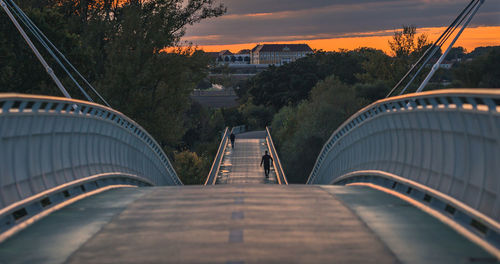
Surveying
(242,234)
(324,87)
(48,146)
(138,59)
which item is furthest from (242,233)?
(324,87)

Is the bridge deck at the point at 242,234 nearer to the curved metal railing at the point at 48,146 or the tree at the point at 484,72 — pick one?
the curved metal railing at the point at 48,146

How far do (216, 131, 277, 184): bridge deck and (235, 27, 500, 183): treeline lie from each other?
2.84m

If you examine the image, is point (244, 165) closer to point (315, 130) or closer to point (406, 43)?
point (315, 130)

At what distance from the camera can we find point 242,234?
8180mm

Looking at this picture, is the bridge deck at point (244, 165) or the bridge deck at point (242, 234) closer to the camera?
the bridge deck at point (242, 234)

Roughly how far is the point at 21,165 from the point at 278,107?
88946 mm

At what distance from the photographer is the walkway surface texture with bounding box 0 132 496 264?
278 inches

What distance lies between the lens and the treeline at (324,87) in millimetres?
54812

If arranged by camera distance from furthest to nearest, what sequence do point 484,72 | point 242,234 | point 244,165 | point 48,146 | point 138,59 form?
1. point 484,72
2. point 244,165
3. point 138,59
4. point 48,146
5. point 242,234

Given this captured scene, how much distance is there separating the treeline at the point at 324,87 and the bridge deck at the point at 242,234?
140 ft

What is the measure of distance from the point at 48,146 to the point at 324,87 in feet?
184

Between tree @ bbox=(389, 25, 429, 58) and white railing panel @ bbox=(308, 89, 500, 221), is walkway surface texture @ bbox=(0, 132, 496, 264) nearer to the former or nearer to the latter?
white railing panel @ bbox=(308, 89, 500, 221)

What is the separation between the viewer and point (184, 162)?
6100 cm

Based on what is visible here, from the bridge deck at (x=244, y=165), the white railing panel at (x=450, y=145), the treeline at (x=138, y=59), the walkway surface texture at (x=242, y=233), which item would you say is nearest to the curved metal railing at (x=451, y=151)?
the white railing panel at (x=450, y=145)
